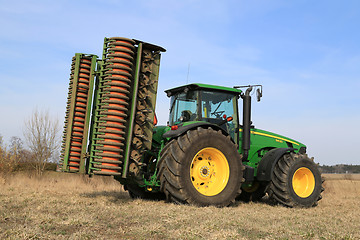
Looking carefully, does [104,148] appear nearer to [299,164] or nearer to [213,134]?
[213,134]

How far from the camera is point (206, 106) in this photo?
302 inches

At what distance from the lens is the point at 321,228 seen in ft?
15.8

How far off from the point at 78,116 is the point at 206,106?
2.78m

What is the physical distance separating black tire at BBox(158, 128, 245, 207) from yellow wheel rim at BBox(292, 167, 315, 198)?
204cm

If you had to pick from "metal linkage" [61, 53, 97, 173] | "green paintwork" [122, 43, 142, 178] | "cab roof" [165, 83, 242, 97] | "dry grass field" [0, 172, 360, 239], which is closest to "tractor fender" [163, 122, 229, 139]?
"green paintwork" [122, 43, 142, 178]

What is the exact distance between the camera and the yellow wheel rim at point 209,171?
6809mm

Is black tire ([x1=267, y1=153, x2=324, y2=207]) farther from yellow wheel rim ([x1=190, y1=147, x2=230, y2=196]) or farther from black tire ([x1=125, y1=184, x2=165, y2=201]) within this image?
black tire ([x1=125, y1=184, x2=165, y2=201])

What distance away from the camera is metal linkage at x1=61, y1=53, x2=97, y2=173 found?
682 centimetres

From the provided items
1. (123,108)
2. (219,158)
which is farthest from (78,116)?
(219,158)

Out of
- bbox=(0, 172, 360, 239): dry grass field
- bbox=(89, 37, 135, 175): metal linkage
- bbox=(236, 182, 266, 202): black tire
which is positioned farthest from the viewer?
bbox=(236, 182, 266, 202): black tire

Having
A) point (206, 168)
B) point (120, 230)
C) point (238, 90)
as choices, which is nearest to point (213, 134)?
point (206, 168)

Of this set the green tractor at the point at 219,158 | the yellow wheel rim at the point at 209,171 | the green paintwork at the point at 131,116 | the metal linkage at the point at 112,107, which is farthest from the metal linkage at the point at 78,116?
the yellow wheel rim at the point at 209,171

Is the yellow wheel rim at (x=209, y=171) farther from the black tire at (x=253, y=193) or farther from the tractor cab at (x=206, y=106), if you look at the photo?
the black tire at (x=253, y=193)

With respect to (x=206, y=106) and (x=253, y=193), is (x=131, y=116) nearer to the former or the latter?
(x=206, y=106)
